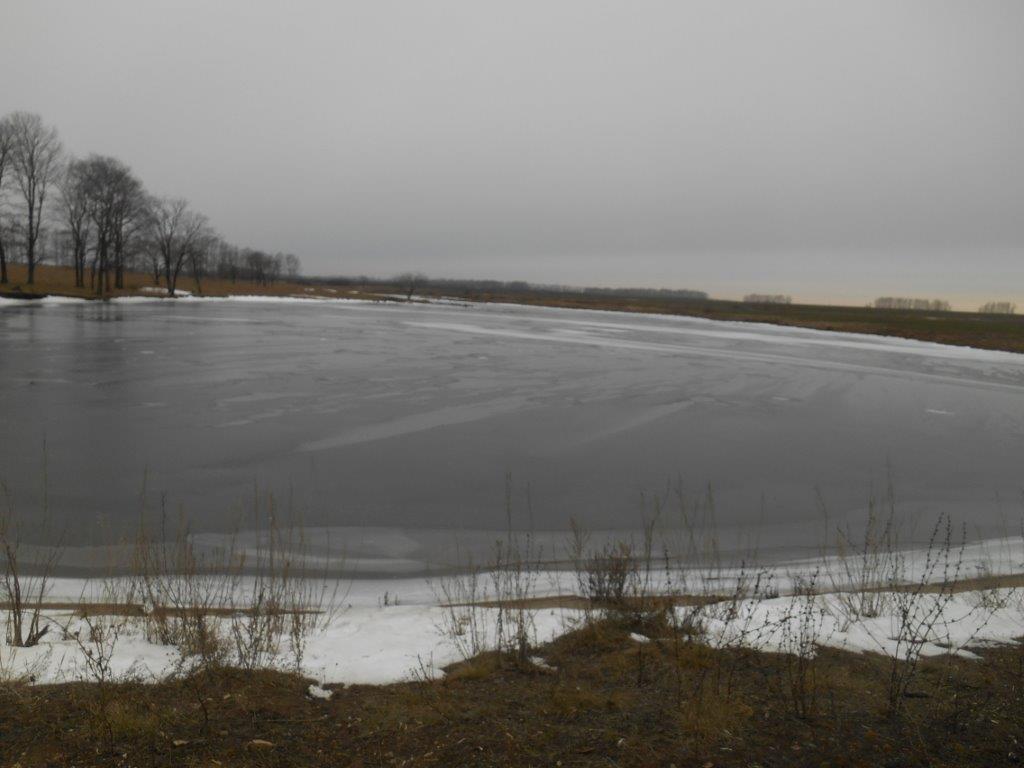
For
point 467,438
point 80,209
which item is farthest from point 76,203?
point 467,438

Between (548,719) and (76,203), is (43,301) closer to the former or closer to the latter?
(76,203)

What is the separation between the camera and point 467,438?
13648 mm

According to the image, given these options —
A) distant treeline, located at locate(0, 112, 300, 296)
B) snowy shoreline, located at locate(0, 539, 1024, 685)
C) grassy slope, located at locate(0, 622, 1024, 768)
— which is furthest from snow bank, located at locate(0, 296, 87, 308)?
grassy slope, located at locate(0, 622, 1024, 768)

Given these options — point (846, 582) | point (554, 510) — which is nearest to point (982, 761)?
point (846, 582)

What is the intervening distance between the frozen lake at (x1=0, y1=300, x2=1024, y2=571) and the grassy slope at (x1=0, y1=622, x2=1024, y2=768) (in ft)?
10.4

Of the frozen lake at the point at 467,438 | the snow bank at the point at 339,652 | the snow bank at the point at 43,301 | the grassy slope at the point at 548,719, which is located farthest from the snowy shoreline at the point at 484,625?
the snow bank at the point at 43,301

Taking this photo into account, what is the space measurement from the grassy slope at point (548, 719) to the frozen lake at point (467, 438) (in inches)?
125

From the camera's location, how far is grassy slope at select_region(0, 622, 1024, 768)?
3.75 m

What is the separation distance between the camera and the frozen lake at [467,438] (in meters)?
9.40

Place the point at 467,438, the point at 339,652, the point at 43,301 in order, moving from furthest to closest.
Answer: the point at 43,301
the point at 467,438
the point at 339,652

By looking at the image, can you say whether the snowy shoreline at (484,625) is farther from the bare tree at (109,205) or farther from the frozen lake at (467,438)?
the bare tree at (109,205)

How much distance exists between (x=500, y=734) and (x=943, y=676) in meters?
3.08

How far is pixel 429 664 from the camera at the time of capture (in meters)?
5.01

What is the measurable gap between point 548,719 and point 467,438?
956cm
